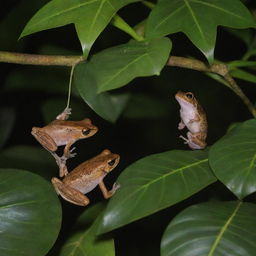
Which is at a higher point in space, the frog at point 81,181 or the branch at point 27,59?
the branch at point 27,59

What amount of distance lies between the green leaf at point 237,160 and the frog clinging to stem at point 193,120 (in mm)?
297

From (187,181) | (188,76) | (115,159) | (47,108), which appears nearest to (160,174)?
(187,181)

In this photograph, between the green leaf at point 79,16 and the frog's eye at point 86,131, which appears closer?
the green leaf at point 79,16

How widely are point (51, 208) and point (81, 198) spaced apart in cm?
14

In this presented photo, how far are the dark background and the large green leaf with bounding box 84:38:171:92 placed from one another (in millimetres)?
355

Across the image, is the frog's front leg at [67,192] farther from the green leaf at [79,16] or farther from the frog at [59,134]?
the green leaf at [79,16]

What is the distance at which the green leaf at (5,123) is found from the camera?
8.93 ft

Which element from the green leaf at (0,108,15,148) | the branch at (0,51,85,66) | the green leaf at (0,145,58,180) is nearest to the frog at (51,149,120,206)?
the branch at (0,51,85,66)

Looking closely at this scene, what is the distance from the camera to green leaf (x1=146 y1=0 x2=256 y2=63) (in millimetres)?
1448

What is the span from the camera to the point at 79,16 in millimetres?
1456

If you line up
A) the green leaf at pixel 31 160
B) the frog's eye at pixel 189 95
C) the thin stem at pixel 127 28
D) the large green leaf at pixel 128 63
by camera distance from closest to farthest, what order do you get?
the large green leaf at pixel 128 63 < the thin stem at pixel 127 28 < the frog's eye at pixel 189 95 < the green leaf at pixel 31 160

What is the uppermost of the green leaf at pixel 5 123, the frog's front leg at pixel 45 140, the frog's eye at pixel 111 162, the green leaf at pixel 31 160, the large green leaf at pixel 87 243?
the frog's front leg at pixel 45 140

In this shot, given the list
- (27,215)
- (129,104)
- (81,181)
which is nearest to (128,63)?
(81,181)

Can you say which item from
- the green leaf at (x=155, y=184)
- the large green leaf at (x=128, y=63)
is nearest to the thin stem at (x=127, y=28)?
the large green leaf at (x=128, y=63)
